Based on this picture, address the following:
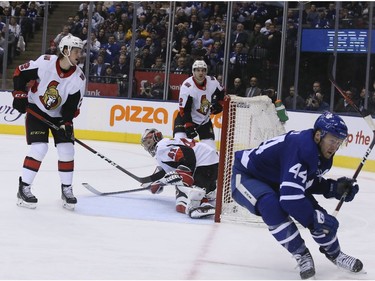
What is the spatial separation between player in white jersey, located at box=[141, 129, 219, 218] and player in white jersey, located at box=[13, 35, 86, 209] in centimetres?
51

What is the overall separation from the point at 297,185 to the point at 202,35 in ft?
24.4

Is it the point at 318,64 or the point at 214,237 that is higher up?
the point at 318,64

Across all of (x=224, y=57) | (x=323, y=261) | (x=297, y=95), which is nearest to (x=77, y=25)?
(x=224, y=57)

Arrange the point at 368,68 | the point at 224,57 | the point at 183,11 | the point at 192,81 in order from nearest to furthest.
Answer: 1. the point at 192,81
2. the point at 368,68
3. the point at 224,57
4. the point at 183,11

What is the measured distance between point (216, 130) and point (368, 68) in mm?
1864

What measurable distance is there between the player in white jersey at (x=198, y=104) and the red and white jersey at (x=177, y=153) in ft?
3.40

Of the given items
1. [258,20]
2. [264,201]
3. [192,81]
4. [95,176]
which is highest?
[258,20]

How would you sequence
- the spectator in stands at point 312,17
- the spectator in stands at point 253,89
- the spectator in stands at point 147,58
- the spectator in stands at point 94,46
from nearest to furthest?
the spectator in stands at point 312,17 < the spectator in stands at point 253,89 < the spectator in stands at point 147,58 < the spectator in stands at point 94,46

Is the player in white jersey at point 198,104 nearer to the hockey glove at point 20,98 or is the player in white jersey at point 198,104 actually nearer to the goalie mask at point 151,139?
the goalie mask at point 151,139

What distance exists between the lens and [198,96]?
611 centimetres

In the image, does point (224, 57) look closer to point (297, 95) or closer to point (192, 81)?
point (297, 95)

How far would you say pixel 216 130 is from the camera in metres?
9.21

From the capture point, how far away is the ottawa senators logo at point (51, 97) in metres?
4.64

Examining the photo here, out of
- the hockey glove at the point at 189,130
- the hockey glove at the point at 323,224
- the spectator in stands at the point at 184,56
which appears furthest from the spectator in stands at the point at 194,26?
the hockey glove at the point at 323,224
